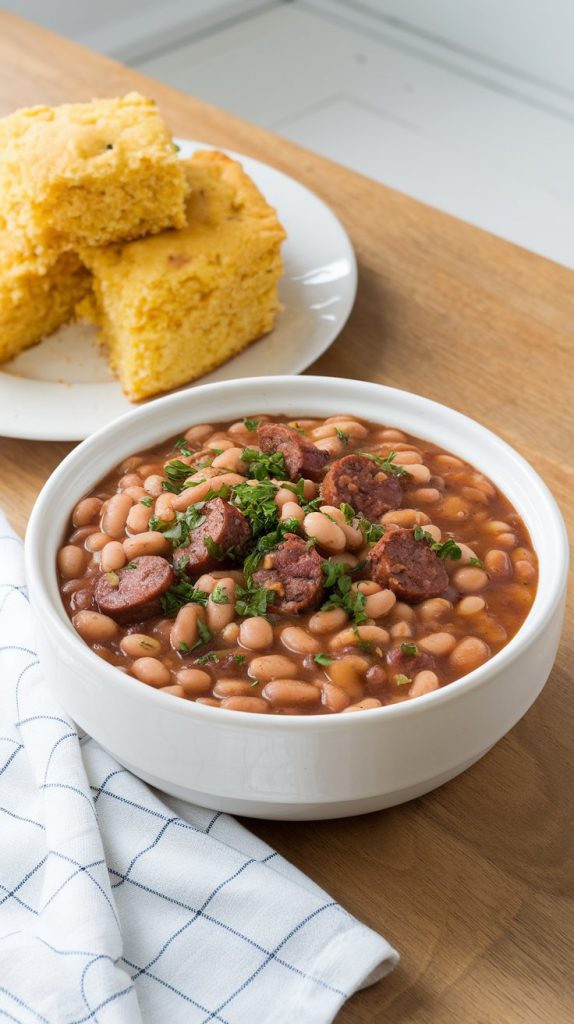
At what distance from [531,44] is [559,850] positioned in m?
5.21

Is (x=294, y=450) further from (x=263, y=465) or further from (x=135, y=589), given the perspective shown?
(x=135, y=589)

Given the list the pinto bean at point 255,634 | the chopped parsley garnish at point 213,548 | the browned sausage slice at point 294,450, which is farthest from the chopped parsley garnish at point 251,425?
the pinto bean at point 255,634

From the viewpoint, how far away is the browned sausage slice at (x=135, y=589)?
1.54 meters

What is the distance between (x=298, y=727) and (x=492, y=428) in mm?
1122

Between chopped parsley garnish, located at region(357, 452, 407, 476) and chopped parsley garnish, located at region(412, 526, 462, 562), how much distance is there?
0.14 m

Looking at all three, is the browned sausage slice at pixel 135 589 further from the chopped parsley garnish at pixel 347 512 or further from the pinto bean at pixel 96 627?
the chopped parsley garnish at pixel 347 512

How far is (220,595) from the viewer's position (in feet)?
5.05

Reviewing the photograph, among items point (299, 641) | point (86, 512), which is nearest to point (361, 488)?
point (299, 641)

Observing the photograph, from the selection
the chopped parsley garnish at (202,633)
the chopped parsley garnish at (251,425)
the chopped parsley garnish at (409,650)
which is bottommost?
the chopped parsley garnish at (202,633)

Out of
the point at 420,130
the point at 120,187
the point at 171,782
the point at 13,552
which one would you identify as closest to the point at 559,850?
the point at 171,782

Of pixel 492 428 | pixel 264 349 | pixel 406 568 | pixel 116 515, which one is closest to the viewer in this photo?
pixel 406 568

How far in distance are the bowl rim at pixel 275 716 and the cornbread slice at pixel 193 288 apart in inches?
20.1

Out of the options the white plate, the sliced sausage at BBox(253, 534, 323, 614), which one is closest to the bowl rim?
the sliced sausage at BBox(253, 534, 323, 614)

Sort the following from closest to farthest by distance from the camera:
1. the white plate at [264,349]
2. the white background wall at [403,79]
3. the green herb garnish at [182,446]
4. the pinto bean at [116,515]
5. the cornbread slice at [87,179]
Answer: the pinto bean at [116,515] → the green herb garnish at [182,446] → the white plate at [264,349] → the cornbread slice at [87,179] → the white background wall at [403,79]
